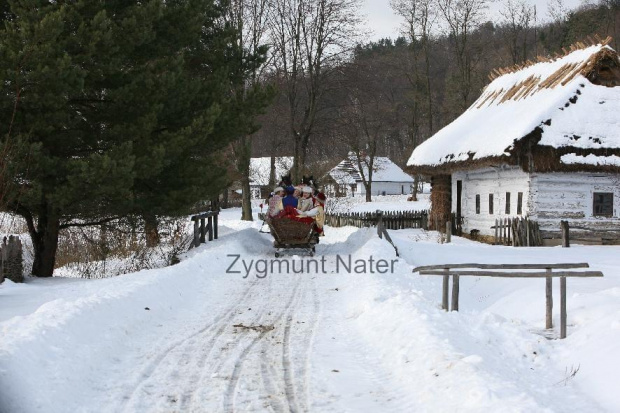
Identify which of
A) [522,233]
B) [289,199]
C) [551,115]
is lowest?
[522,233]

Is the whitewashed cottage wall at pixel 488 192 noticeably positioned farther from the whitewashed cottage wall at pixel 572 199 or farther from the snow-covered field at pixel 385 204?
the snow-covered field at pixel 385 204

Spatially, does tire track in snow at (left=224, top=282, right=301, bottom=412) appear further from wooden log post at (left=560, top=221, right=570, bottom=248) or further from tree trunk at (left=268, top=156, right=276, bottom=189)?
tree trunk at (left=268, top=156, right=276, bottom=189)

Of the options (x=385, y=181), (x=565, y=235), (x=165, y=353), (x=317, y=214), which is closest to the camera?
(x=165, y=353)

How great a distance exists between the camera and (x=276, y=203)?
645 inches

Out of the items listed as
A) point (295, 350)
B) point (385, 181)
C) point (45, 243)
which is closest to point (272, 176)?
point (45, 243)

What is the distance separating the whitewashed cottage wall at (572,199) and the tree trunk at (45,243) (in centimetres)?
1591

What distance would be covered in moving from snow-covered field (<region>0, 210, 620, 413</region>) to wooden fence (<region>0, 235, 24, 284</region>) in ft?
3.52

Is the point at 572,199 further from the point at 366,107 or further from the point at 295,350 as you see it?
the point at 366,107

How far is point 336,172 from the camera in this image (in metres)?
66.1

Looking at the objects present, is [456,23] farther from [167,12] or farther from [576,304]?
[576,304]

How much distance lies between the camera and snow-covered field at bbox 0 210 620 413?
16.4 ft

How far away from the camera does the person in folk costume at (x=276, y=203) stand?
16.3 metres

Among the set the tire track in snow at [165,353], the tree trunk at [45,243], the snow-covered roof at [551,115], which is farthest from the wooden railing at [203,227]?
the snow-covered roof at [551,115]

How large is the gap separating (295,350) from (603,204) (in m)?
18.3
